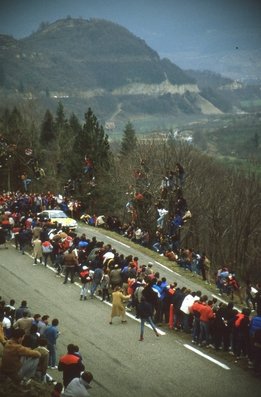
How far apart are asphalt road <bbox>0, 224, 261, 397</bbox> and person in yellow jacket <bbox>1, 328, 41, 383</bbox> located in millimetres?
2438

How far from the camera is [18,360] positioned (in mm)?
13414

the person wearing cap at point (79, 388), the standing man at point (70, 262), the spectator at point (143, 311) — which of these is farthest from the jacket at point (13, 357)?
the standing man at point (70, 262)

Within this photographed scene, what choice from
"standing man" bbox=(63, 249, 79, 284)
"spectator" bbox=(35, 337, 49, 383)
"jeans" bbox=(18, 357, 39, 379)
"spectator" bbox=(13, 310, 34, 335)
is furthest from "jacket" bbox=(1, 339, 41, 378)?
"standing man" bbox=(63, 249, 79, 284)

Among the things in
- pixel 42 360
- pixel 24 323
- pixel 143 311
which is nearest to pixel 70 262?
pixel 143 311

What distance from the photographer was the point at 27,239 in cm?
3084

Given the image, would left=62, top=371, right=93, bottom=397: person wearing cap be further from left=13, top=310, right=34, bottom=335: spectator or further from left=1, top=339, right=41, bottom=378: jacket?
left=13, top=310, right=34, bottom=335: spectator

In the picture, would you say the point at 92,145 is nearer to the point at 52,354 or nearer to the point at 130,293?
the point at 130,293

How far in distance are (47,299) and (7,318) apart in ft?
21.5

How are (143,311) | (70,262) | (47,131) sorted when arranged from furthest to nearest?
(47,131) < (70,262) < (143,311)

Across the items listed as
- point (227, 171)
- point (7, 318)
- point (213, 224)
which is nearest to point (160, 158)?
point (213, 224)

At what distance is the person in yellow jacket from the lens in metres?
13.3

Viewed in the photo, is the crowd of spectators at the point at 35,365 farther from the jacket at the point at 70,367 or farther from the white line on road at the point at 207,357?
the white line on road at the point at 207,357

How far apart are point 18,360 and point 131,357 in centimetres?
533

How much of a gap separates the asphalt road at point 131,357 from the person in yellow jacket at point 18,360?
2438mm
